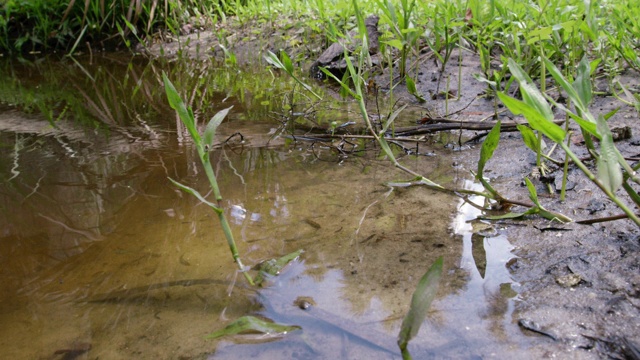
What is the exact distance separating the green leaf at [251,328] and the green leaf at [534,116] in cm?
54

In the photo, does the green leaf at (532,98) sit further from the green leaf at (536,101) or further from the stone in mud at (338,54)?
the stone in mud at (338,54)

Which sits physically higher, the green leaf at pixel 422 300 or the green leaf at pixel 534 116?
the green leaf at pixel 534 116

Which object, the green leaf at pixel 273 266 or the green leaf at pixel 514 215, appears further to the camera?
the green leaf at pixel 514 215

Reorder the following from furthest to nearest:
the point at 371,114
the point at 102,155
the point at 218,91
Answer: the point at 218,91 < the point at 371,114 < the point at 102,155

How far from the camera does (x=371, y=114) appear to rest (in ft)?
8.04

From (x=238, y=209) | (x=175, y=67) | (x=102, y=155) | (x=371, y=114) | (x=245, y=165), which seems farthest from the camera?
(x=175, y=67)

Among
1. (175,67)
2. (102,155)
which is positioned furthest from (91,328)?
(175,67)

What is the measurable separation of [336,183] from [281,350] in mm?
806

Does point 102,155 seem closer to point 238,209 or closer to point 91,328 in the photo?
point 238,209

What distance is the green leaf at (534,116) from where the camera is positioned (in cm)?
83

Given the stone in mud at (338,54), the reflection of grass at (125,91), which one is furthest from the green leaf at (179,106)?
the stone in mud at (338,54)

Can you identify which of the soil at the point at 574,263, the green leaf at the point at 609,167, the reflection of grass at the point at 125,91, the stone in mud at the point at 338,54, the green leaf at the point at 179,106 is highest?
the green leaf at the point at 179,106

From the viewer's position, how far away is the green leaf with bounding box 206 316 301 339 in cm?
90

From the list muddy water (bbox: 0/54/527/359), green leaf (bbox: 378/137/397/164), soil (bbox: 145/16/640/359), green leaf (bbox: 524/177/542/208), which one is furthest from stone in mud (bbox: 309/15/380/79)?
green leaf (bbox: 524/177/542/208)
